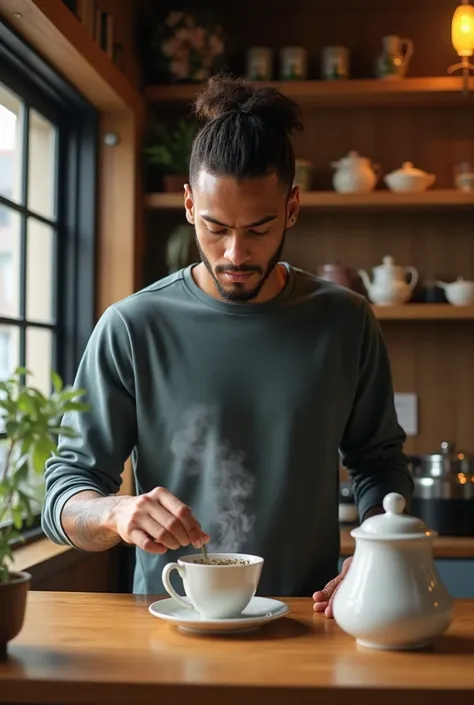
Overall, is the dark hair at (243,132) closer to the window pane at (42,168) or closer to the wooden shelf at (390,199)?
the window pane at (42,168)

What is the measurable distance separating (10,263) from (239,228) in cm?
137

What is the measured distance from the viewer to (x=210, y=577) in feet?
4.25

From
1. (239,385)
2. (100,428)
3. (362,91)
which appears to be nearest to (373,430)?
(239,385)

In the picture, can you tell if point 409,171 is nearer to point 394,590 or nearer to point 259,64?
point 259,64

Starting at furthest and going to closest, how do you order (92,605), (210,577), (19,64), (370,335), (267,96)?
(19,64) < (370,335) < (267,96) < (92,605) < (210,577)

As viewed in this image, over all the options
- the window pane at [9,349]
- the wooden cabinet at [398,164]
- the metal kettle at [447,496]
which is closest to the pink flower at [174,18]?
the wooden cabinet at [398,164]

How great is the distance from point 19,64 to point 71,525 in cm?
157

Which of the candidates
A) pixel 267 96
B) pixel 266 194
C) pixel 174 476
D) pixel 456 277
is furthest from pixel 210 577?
pixel 456 277

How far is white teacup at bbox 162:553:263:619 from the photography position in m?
1.30

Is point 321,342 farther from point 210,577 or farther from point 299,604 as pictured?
point 210,577

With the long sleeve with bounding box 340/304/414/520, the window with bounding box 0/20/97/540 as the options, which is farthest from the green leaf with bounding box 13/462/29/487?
the window with bounding box 0/20/97/540

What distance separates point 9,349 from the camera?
2842mm

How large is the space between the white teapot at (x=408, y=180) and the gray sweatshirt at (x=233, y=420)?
1692mm

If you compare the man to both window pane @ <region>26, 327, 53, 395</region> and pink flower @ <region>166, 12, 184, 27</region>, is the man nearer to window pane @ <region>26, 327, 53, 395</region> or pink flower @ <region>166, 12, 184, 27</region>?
window pane @ <region>26, 327, 53, 395</region>
